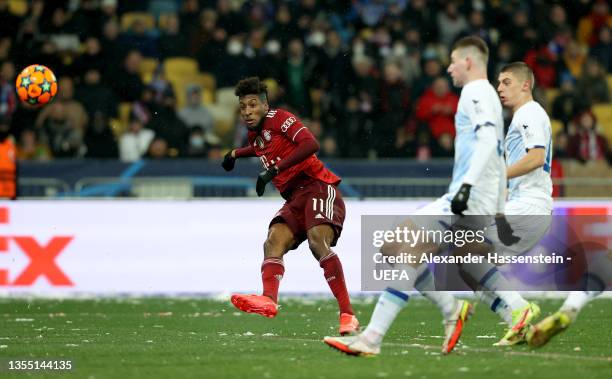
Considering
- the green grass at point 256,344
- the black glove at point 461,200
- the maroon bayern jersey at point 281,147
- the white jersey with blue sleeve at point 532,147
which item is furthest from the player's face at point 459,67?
the maroon bayern jersey at point 281,147

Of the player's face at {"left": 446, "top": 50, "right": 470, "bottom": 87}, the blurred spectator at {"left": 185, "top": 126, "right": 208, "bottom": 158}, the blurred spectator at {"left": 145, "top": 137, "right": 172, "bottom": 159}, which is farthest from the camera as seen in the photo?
the blurred spectator at {"left": 185, "top": 126, "right": 208, "bottom": 158}

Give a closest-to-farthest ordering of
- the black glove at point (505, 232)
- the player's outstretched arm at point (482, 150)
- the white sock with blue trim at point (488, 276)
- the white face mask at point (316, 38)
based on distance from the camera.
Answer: the player's outstretched arm at point (482, 150) → the black glove at point (505, 232) → the white sock with blue trim at point (488, 276) → the white face mask at point (316, 38)

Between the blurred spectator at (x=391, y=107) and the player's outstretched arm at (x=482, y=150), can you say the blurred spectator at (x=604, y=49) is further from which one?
the player's outstretched arm at (x=482, y=150)

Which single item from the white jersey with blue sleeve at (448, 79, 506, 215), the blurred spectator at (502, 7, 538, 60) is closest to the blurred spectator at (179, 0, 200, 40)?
the blurred spectator at (502, 7, 538, 60)

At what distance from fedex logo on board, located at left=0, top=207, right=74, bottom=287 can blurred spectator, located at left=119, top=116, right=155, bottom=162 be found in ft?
12.1

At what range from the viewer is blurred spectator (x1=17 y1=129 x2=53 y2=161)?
19344 millimetres

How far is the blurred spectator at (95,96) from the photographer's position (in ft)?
65.7

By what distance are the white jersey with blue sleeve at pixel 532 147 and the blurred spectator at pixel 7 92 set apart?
10638 millimetres

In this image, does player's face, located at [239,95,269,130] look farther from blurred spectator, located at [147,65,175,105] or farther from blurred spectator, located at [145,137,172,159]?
blurred spectator, located at [147,65,175,105]

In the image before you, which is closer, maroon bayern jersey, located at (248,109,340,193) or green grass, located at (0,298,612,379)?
green grass, located at (0,298,612,379)

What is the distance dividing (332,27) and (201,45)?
2436mm

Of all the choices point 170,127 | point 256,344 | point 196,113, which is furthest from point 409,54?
point 256,344

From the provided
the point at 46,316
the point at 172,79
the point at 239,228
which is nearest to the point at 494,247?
the point at 46,316

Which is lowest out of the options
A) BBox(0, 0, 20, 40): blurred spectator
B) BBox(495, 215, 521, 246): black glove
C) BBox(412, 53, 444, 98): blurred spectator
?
BBox(495, 215, 521, 246): black glove
